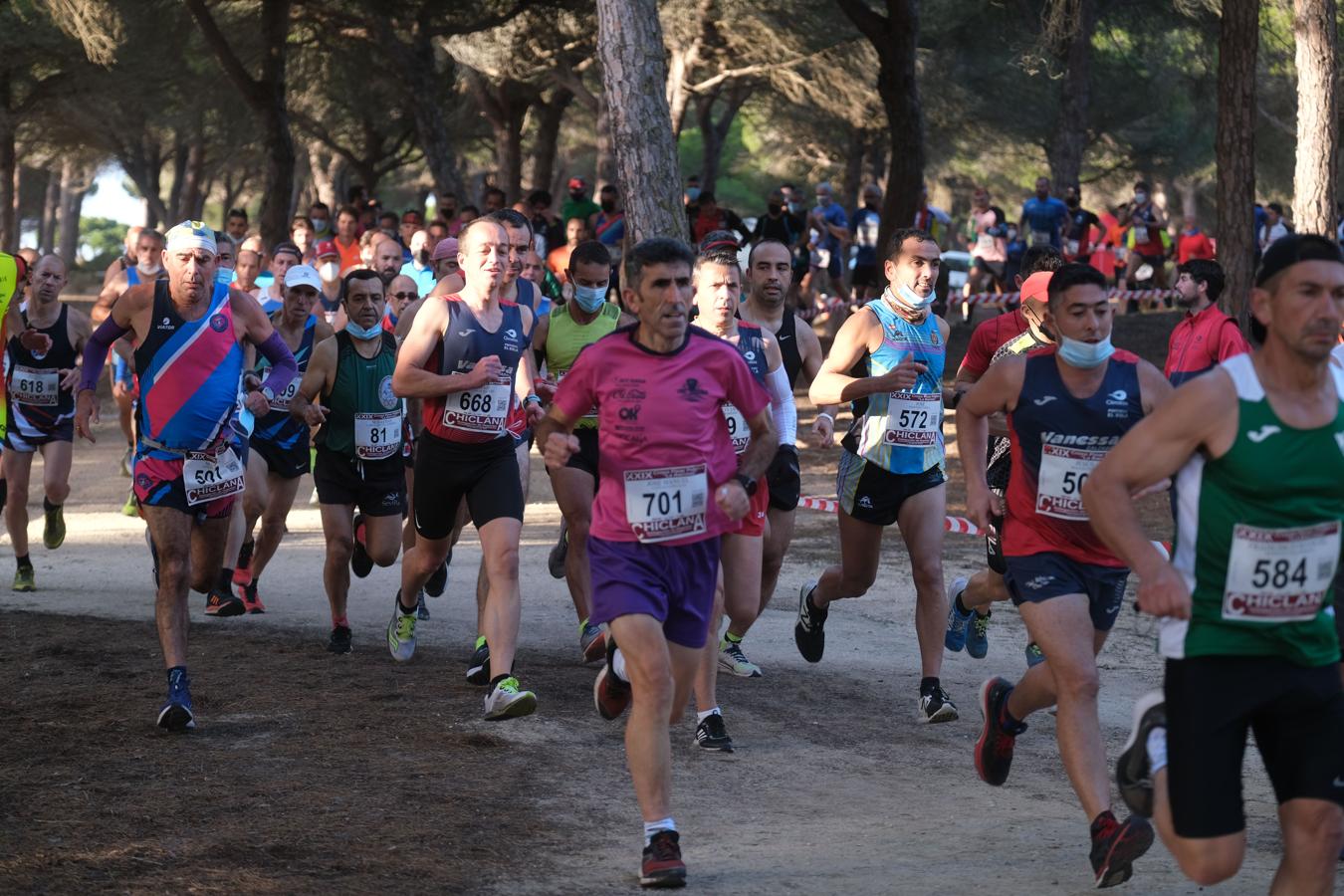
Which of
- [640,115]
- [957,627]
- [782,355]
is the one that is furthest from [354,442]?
[640,115]

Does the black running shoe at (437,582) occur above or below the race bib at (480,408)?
below

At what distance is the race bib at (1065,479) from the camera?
6.05 metres

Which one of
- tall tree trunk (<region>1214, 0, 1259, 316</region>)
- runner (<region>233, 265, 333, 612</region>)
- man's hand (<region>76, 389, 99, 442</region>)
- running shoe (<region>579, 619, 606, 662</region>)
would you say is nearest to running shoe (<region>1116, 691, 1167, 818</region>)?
running shoe (<region>579, 619, 606, 662</region>)

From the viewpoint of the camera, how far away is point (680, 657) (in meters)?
5.90

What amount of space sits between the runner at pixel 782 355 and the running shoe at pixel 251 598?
127 inches

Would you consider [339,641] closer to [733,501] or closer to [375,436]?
[375,436]

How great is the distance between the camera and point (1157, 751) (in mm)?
4586

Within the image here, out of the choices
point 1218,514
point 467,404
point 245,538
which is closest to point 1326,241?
point 1218,514

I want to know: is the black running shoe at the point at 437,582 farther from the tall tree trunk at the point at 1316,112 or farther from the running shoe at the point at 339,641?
the tall tree trunk at the point at 1316,112

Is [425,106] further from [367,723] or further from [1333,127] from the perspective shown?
[367,723]

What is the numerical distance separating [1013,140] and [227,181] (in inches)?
1092

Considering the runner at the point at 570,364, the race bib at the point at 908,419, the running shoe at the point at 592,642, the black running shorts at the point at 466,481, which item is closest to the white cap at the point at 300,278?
the runner at the point at 570,364

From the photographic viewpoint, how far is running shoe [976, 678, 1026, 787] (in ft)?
21.2

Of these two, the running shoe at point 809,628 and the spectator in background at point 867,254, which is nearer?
the running shoe at point 809,628
